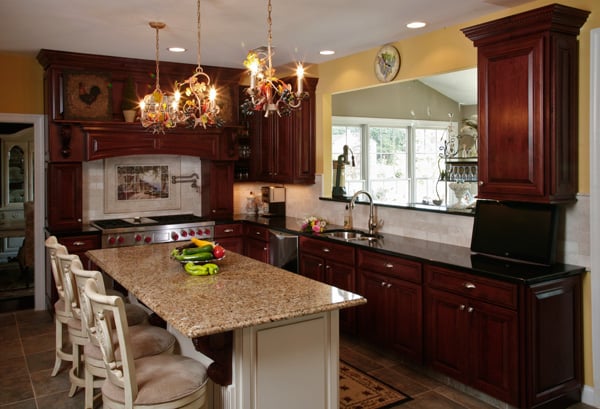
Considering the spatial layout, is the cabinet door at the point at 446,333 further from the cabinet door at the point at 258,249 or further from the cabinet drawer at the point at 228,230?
the cabinet drawer at the point at 228,230

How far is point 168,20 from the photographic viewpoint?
13.5 ft

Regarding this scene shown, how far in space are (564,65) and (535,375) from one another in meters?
1.87

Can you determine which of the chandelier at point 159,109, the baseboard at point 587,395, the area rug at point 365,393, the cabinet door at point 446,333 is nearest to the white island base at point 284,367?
the area rug at point 365,393

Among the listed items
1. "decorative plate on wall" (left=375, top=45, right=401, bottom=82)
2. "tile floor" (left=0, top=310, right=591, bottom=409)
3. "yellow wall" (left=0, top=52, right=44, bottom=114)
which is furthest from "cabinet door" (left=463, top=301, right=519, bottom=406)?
"yellow wall" (left=0, top=52, right=44, bottom=114)

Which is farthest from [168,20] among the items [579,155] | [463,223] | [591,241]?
[591,241]

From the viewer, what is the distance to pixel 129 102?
5648mm

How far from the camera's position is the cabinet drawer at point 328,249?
4.55m

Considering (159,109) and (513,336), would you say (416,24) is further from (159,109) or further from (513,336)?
(513,336)

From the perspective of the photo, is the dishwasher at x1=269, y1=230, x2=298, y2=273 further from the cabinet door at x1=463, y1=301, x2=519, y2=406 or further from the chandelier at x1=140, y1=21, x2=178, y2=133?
the cabinet door at x1=463, y1=301, x2=519, y2=406

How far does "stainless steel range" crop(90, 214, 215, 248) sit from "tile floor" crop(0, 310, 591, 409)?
1.04m

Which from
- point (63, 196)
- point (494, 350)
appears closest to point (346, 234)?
point (494, 350)

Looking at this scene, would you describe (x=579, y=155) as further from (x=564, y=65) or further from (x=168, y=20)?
(x=168, y=20)

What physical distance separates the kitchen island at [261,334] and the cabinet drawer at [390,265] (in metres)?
1.17

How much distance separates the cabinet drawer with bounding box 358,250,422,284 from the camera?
12.6 feet
